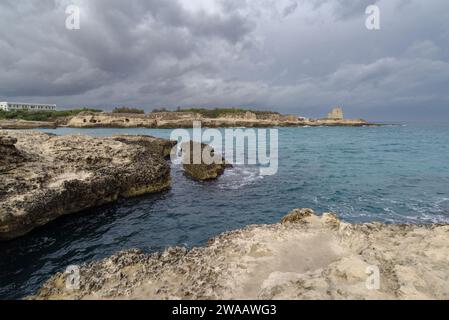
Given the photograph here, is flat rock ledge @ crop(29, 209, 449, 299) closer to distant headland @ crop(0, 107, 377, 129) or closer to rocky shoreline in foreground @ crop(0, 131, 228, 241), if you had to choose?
rocky shoreline in foreground @ crop(0, 131, 228, 241)

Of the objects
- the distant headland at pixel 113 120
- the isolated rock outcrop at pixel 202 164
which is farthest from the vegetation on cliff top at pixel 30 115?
the isolated rock outcrop at pixel 202 164

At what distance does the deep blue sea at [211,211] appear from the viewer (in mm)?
11172

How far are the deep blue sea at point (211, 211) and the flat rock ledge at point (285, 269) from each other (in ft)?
11.9

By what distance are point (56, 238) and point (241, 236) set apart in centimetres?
933

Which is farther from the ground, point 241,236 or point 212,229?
point 241,236

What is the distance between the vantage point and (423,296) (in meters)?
6.03

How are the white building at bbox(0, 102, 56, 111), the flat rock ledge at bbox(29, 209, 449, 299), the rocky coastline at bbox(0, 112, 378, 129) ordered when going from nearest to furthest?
the flat rock ledge at bbox(29, 209, 449, 299) → the rocky coastline at bbox(0, 112, 378, 129) → the white building at bbox(0, 102, 56, 111)

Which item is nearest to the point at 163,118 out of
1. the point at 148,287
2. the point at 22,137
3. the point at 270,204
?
the point at 22,137

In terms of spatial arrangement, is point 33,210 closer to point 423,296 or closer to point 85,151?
point 85,151

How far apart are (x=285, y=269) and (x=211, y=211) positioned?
933cm

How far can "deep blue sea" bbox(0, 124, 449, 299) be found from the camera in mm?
11172

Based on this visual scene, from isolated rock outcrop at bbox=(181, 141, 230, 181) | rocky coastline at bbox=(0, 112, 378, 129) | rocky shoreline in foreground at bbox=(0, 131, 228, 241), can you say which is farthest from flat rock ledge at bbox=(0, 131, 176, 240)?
rocky coastline at bbox=(0, 112, 378, 129)

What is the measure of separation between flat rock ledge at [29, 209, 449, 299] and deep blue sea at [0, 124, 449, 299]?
11.9 ft

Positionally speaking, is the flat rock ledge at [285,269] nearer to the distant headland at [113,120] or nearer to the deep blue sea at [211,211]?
the deep blue sea at [211,211]
